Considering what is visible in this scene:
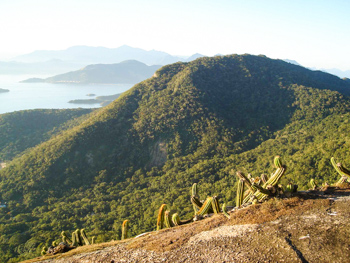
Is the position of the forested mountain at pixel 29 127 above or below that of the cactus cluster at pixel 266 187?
below

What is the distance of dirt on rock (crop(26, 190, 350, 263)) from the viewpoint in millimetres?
5215

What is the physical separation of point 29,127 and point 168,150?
45.2 m

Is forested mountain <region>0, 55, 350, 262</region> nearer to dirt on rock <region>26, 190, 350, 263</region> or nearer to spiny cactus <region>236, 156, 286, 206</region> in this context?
dirt on rock <region>26, 190, 350, 263</region>

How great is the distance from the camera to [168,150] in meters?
45.2

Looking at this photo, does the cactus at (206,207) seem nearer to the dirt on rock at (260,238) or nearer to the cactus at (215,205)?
the cactus at (215,205)

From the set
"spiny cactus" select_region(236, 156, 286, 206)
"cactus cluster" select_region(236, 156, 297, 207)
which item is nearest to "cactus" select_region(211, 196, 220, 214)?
"cactus cluster" select_region(236, 156, 297, 207)

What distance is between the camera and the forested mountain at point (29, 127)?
57.1 metres

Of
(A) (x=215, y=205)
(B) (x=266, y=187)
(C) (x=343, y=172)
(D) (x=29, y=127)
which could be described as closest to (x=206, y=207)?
(A) (x=215, y=205)

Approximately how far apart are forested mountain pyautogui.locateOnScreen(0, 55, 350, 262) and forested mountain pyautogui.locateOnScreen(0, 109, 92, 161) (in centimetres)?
1451

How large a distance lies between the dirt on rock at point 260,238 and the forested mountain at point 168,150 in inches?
758

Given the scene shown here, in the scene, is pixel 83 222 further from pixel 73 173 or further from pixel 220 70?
pixel 220 70

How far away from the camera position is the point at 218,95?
58.0 metres

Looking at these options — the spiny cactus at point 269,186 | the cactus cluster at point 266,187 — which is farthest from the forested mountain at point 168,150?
the spiny cactus at point 269,186

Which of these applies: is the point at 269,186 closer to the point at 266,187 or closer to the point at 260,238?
the point at 266,187
